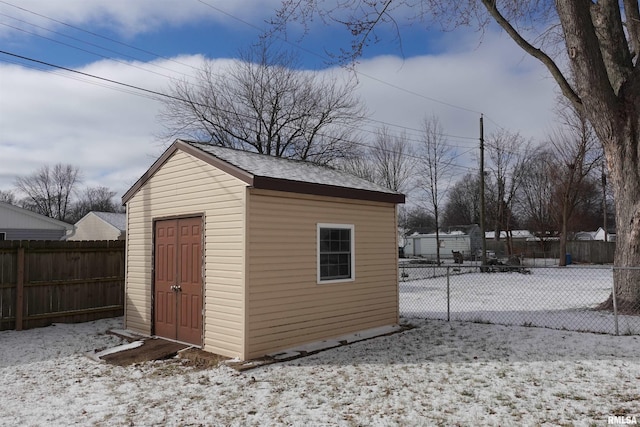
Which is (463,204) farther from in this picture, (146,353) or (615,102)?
(146,353)

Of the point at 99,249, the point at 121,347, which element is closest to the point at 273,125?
the point at 99,249

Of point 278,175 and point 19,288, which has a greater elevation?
point 278,175

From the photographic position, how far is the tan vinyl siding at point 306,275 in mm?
6566

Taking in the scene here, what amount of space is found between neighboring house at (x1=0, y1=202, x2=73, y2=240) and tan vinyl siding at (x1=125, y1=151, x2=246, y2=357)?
687 inches

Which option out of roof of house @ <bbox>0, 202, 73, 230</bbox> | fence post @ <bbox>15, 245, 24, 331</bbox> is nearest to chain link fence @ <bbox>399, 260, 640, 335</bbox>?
fence post @ <bbox>15, 245, 24, 331</bbox>

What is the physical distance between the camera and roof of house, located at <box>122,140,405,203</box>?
6688 millimetres

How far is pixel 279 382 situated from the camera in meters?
5.39

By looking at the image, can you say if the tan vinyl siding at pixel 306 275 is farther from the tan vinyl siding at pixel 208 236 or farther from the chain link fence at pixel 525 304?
the chain link fence at pixel 525 304

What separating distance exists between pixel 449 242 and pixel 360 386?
37.0 meters

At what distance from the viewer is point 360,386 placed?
5.19 meters

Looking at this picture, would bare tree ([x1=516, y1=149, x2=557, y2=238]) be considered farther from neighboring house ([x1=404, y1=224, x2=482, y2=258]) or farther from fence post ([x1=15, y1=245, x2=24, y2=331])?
fence post ([x1=15, y1=245, x2=24, y2=331])

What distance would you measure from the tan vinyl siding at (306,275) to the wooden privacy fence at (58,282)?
535 centimetres

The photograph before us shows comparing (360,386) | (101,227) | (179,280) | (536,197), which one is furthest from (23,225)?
(536,197)

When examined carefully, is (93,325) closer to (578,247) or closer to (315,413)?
(315,413)
